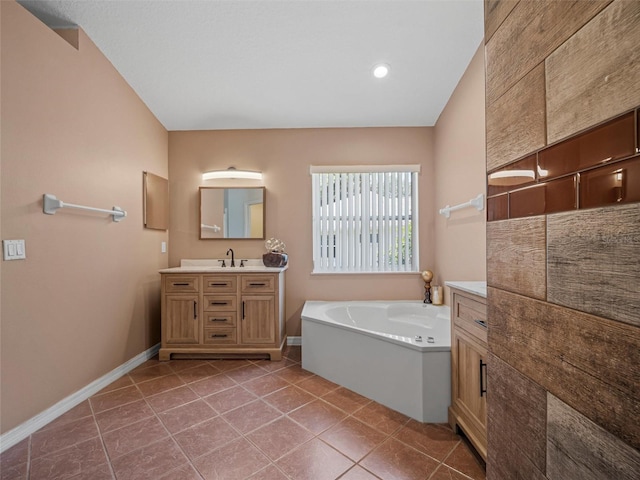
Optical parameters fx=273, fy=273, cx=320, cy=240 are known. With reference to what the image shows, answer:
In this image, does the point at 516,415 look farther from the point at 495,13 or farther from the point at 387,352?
the point at 387,352

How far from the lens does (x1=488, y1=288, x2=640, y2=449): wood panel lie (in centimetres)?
45

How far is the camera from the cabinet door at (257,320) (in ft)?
8.45

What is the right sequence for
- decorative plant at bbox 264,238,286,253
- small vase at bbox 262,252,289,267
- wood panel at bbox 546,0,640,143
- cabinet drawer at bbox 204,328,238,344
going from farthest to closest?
decorative plant at bbox 264,238,286,253, small vase at bbox 262,252,289,267, cabinet drawer at bbox 204,328,238,344, wood panel at bbox 546,0,640,143

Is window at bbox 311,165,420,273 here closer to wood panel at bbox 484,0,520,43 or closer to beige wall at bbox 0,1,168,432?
beige wall at bbox 0,1,168,432

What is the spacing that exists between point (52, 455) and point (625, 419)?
230 centimetres

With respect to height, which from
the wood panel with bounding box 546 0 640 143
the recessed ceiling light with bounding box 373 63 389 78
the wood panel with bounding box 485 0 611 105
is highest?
the recessed ceiling light with bounding box 373 63 389 78

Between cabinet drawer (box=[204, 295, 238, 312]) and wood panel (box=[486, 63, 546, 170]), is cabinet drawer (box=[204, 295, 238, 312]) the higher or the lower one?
the lower one

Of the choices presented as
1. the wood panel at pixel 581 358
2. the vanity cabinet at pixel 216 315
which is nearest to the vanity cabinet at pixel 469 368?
the wood panel at pixel 581 358

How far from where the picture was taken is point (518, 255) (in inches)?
27.7

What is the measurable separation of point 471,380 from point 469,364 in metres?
0.08

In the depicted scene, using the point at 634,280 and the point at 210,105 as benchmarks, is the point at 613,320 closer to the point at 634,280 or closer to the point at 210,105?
the point at 634,280

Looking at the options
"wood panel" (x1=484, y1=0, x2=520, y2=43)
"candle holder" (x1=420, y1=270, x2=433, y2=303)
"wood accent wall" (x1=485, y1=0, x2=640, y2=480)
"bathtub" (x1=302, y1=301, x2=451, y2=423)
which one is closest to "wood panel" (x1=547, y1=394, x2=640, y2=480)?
"wood accent wall" (x1=485, y1=0, x2=640, y2=480)

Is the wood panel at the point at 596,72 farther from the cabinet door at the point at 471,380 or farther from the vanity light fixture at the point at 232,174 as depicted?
the vanity light fixture at the point at 232,174

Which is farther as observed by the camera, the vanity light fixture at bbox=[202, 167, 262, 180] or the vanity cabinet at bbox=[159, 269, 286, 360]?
the vanity light fixture at bbox=[202, 167, 262, 180]
